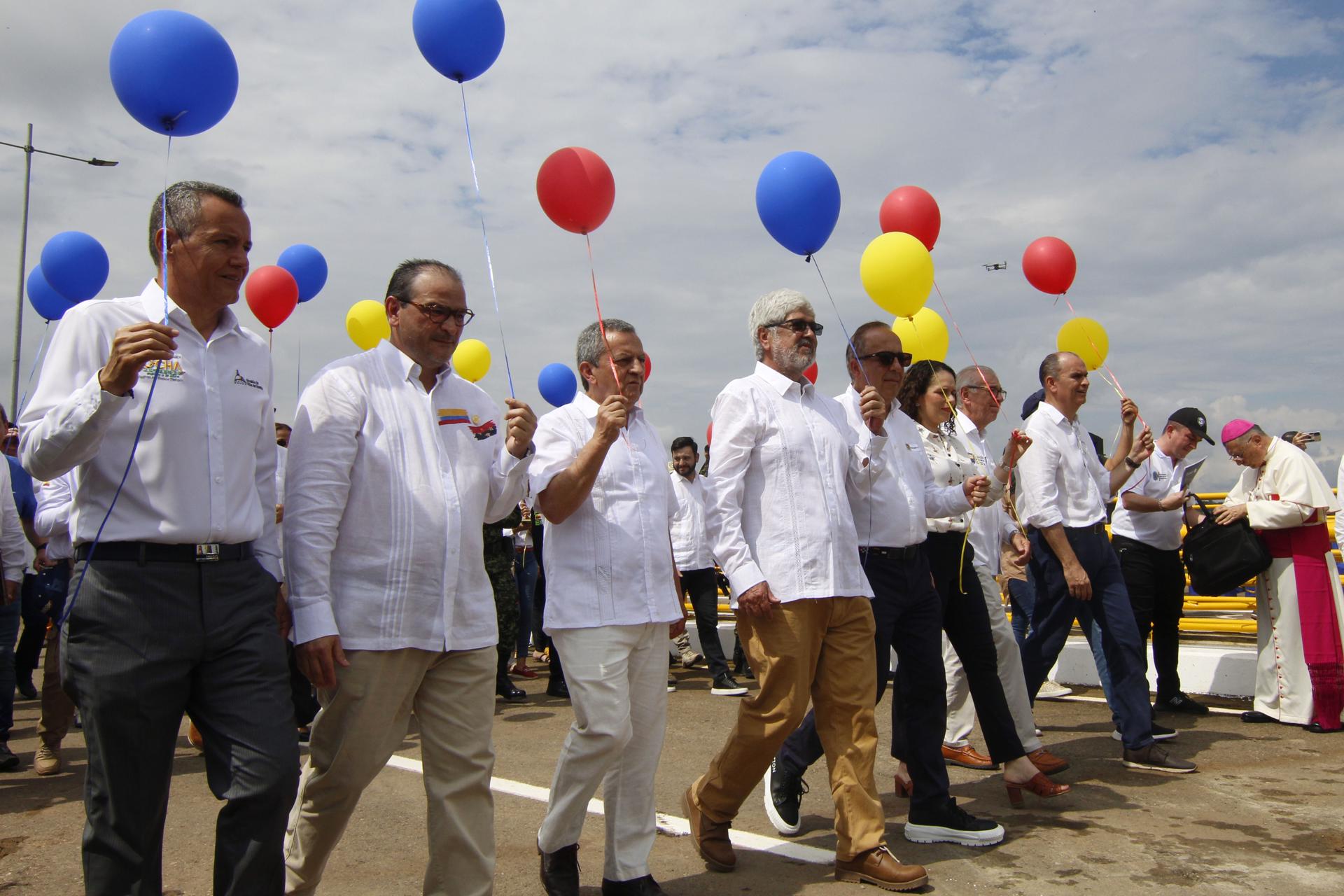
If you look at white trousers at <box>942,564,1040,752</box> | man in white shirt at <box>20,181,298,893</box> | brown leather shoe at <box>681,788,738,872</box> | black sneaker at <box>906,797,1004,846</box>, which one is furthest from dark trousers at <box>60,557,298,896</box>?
white trousers at <box>942,564,1040,752</box>

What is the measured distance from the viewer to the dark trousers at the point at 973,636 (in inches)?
198

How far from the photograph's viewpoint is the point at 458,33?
14.6 ft

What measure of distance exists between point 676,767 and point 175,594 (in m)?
3.89

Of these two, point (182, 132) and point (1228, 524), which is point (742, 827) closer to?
point (182, 132)

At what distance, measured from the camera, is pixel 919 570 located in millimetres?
4719

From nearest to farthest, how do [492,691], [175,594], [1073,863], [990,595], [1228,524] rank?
[175,594]
[492,691]
[1073,863]
[990,595]
[1228,524]

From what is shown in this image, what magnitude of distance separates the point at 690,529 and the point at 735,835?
17.1 feet

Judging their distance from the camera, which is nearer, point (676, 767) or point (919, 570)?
point (919, 570)

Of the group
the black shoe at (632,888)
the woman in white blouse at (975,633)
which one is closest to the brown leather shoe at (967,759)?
the woman in white blouse at (975,633)

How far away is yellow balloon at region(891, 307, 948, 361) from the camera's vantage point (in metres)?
6.57

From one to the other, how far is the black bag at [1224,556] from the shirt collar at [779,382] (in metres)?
4.39

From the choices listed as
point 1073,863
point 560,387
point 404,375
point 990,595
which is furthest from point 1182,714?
point 404,375

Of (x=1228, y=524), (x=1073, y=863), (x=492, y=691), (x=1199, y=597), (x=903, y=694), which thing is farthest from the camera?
(x=1199, y=597)

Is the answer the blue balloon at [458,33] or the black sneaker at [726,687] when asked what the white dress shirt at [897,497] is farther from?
the black sneaker at [726,687]
